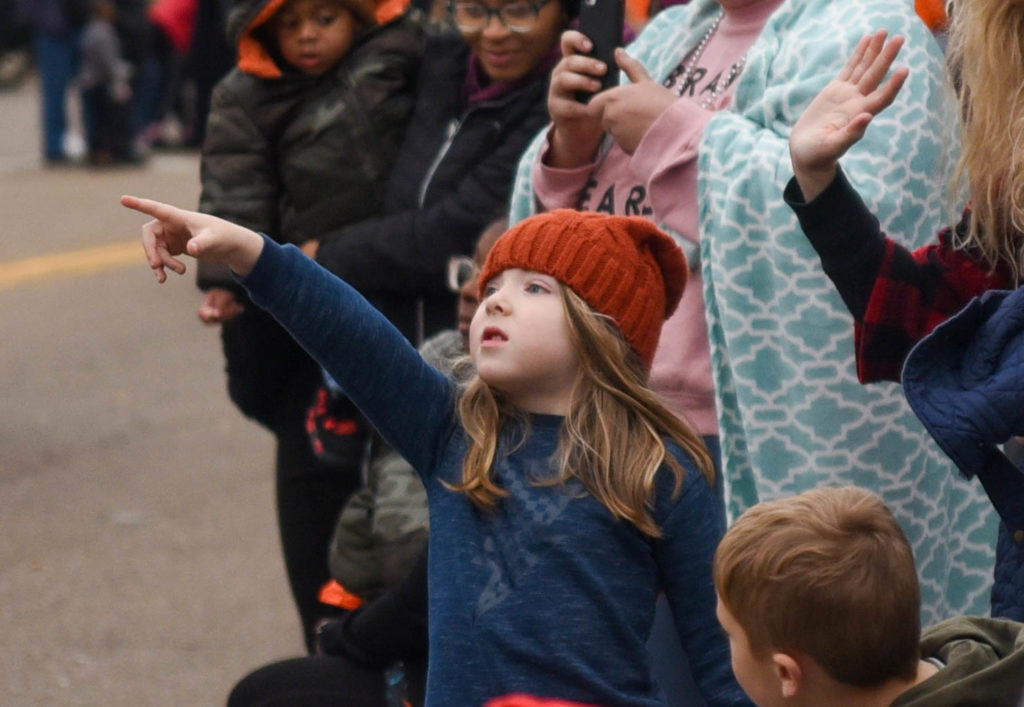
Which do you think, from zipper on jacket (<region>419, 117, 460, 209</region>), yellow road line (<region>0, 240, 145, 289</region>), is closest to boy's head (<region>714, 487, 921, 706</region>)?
zipper on jacket (<region>419, 117, 460, 209</region>)

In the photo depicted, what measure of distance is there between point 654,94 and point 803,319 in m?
0.44

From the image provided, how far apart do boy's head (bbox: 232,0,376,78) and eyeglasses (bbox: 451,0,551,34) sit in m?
0.47

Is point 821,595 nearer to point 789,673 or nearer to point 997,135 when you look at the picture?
point 789,673

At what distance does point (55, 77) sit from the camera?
13172 millimetres

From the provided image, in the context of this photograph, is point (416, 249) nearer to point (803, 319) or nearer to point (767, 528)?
point (803, 319)

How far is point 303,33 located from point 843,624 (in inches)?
89.9

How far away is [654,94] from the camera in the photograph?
2764mm

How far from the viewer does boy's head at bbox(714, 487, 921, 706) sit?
183 centimetres

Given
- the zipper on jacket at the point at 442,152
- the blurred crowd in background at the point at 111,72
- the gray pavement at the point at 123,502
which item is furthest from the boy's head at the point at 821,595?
the blurred crowd in background at the point at 111,72

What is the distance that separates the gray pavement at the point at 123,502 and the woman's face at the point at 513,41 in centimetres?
189

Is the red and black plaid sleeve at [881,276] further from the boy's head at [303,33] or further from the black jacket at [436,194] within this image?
the boy's head at [303,33]

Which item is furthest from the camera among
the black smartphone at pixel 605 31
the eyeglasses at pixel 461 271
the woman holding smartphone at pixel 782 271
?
the eyeglasses at pixel 461 271

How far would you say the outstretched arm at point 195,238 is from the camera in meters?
→ 2.13

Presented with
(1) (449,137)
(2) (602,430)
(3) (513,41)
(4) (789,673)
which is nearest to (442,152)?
(1) (449,137)
